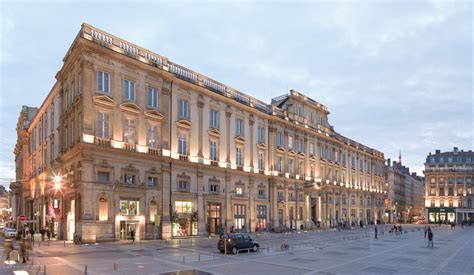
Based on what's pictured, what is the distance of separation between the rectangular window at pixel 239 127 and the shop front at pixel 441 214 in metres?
103

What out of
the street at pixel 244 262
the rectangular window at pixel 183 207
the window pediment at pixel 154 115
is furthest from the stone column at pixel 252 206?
the street at pixel 244 262

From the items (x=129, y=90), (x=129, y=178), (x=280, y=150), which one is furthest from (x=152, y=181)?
(x=280, y=150)

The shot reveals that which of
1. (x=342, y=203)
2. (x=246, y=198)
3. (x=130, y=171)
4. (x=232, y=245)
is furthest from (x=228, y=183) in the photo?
(x=342, y=203)

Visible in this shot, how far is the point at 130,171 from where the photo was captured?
5050 cm

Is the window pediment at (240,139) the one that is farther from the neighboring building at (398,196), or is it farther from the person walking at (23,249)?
the neighboring building at (398,196)

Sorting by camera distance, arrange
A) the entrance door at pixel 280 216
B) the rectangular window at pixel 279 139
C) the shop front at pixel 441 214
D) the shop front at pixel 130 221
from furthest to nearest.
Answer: the shop front at pixel 441 214, the rectangular window at pixel 279 139, the entrance door at pixel 280 216, the shop front at pixel 130 221

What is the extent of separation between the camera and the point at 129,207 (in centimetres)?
5016

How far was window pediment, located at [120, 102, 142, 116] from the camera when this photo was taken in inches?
1995

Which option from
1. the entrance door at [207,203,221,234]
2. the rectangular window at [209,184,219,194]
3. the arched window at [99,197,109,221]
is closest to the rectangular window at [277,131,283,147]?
the rectangular window at [209,184,219,194]

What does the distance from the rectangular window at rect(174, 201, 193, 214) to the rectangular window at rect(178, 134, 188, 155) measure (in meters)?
6.70

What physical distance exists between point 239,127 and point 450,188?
10979 centimetres

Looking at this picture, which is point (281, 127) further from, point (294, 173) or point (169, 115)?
point (169, 115)

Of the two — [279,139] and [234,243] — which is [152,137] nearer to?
[234,243]

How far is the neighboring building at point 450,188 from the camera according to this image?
477 feet
